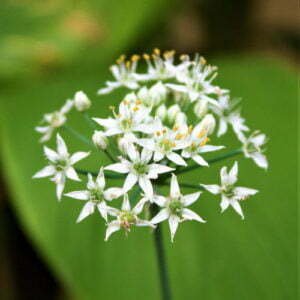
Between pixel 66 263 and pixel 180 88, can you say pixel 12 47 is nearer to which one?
pixel 66 263

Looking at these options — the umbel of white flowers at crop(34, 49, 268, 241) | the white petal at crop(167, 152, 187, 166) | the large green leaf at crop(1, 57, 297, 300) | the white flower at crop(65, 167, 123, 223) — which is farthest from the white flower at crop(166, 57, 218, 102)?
the large green leaf at crop(1, 57, 297, 300)

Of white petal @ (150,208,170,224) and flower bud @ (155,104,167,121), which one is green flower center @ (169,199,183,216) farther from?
flower bud @ (155,104,167,121)

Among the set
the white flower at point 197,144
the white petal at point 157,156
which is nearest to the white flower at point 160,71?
the white flower at point 197,144

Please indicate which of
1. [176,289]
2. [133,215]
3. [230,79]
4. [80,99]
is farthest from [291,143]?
[133,215]

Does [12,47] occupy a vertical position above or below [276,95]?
above

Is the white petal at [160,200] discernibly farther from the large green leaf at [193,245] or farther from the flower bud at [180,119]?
the large green leaf at [193,245]

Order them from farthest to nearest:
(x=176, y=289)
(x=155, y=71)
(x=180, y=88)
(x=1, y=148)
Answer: (x=1, y=148) < (x=176, y=289) < (x=155, y=71) < (x=180, y=88)

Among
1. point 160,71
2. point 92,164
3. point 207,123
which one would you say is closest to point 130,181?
point 207,123
